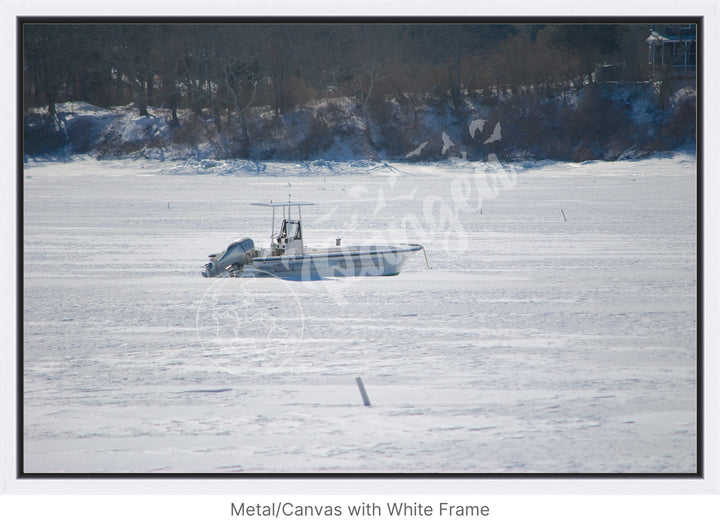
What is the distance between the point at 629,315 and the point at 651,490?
4586 mm

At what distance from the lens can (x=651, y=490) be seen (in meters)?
3.40

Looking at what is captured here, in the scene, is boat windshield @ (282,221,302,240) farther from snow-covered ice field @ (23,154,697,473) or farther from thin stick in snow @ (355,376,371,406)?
thin stick in snow @ (355,376,371,406)

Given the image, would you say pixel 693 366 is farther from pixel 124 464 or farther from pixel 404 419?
pixel 124 464

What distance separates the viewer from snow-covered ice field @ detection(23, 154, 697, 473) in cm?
430

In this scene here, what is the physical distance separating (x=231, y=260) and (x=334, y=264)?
1.46 m

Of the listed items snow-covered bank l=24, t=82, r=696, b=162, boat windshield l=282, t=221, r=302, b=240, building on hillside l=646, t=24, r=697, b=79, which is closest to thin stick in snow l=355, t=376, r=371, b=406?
boat windshield l=282, t=221, r=302, b=240

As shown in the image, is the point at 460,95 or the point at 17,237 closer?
the point at 17,237

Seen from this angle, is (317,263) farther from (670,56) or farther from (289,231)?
(670,56)

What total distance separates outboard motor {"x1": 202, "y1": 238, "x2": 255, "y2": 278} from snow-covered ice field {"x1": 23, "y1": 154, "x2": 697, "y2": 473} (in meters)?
0.29

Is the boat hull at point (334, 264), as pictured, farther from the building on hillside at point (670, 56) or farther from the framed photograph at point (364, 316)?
the building on hillside at point (670, 56)

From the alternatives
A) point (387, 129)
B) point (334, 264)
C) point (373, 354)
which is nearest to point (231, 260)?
point (334, 264)

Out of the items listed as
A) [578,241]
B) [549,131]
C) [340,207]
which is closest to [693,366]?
[578,241]
